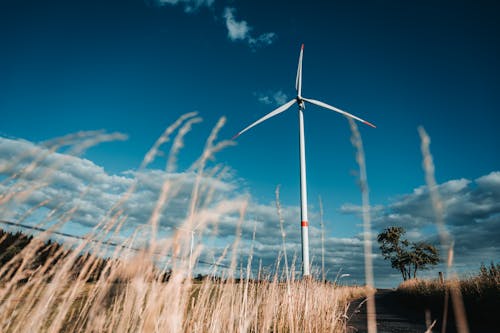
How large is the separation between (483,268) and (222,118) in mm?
13317

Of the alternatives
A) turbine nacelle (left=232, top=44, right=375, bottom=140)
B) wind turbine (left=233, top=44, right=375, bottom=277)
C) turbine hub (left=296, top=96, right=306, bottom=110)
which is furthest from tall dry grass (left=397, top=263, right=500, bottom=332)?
turbine hub (left=296, top=96, right=306, bottom=110)

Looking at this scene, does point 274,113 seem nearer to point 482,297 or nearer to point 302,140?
point 302,140

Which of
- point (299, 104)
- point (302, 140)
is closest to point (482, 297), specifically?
point (302, 140)

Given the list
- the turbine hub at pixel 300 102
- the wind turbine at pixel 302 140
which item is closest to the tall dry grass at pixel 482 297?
the wind turbine at pixel 302 140

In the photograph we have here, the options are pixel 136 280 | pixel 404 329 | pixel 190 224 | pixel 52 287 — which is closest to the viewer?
pixel 136 280

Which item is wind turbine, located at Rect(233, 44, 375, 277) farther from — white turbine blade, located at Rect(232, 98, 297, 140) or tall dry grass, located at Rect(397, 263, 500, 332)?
tall dry grass, located at Rect(397, 263, 500, 332)

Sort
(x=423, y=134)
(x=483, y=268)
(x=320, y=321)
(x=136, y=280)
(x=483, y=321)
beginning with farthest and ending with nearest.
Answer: (x=483, y=268), (x=483, y=321), (x=320, y=321), (x=136, y=280), (x=423, y=134)

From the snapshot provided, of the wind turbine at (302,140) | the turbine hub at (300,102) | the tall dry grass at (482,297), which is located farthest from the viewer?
the turbine hub at (300,102)

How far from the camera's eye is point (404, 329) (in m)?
7.81

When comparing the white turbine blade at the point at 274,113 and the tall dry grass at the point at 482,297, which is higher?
the white turbine blade at the point at 274,113

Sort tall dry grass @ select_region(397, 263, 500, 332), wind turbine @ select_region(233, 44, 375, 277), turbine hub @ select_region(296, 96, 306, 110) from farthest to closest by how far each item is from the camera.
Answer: turbine hub @ select_region(296, 96, 306, 110) → wind turbine @ select_region(233, 44, 375, 277) → tall dry grass @ select_region(397, 263, 500, 332)

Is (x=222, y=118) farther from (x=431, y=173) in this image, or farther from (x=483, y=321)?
(x=483, y=321)

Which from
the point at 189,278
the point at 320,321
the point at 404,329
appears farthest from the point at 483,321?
the point at 189,278

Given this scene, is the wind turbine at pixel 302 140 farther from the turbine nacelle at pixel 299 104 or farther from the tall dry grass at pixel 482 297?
the tall dry grass at pixel 482 297
